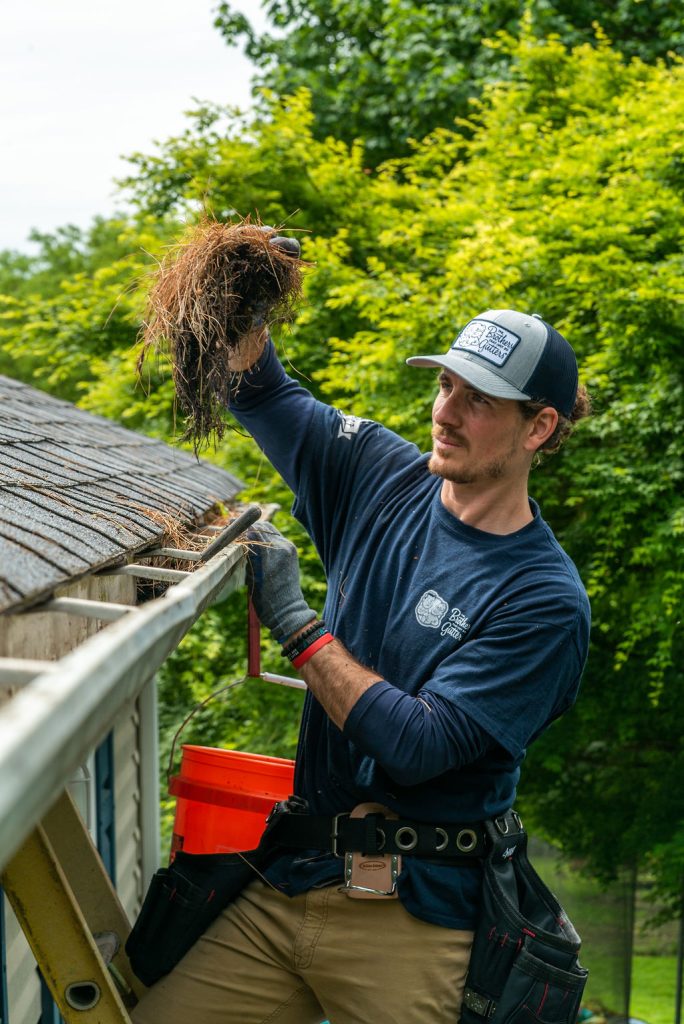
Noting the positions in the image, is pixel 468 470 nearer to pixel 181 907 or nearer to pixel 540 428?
pixel 540 428

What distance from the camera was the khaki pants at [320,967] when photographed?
2.45 meters

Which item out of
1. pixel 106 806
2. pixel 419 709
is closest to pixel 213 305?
pixel 419 709

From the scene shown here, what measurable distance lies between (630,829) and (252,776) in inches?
235

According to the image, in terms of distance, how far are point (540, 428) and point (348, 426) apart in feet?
1.77

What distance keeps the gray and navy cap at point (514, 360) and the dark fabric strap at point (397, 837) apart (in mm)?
1049

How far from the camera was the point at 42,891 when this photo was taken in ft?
6.65

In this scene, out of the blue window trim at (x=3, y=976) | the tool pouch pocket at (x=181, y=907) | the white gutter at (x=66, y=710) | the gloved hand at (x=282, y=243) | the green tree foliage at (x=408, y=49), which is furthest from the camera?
the green tree foliage at (x=408, y=49)

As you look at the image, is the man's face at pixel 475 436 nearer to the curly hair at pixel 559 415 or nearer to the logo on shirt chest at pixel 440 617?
the curly hair at pixel 559 415

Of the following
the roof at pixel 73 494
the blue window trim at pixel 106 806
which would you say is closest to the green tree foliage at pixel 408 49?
the roof at pixel 73 494

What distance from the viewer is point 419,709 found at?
230cm

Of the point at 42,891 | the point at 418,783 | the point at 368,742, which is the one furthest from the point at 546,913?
the point at 42,891

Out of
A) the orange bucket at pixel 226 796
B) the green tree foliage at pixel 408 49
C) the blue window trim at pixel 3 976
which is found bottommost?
the blue window trim at pixel 3 976

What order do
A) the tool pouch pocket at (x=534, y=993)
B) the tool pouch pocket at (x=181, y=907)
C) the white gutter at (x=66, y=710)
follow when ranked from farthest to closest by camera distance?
the tool pouch pocket at (x=181, y=907)
the tool pouch pocket at (x=534, y=993)
the white gutter at (x=66, y=710)

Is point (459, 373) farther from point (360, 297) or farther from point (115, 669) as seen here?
point (360, 297)
